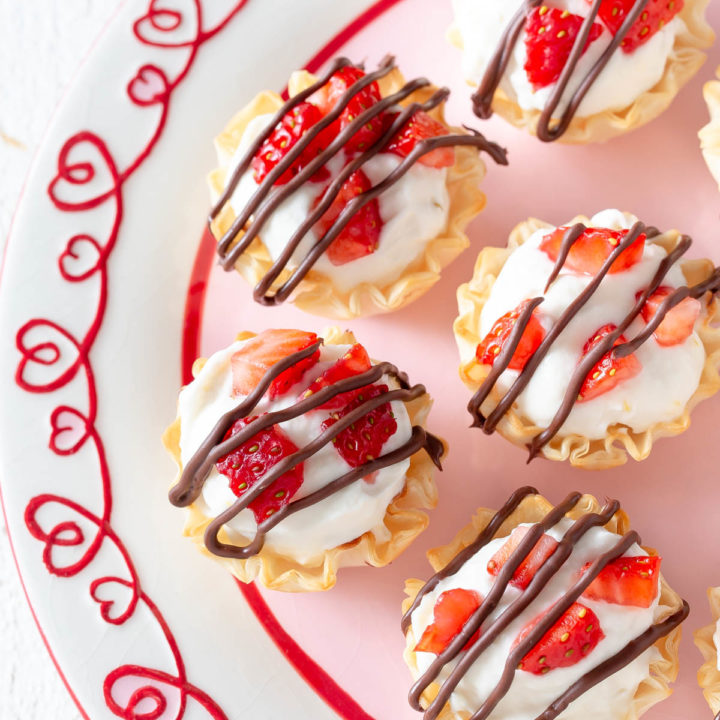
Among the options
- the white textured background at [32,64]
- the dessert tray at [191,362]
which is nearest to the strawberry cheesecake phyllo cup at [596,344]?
the dessert tray at [191,362]

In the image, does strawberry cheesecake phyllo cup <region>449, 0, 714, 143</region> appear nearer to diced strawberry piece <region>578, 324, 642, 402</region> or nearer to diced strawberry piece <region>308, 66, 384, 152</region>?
diced strawberry piece <region>308, 66, 384, 152</region>

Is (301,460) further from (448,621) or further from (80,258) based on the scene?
(80,258)

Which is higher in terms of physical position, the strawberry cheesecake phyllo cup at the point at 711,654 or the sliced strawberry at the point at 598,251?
the sliced strawberry at the point at 598,251

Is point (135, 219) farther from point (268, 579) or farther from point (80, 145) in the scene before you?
point (268, 579)

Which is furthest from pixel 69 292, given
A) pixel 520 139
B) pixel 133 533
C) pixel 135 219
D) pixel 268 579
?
pixel 520 139

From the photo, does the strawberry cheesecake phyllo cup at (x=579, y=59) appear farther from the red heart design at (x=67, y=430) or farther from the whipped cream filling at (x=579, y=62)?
the red heart design at (x=67, y=430)

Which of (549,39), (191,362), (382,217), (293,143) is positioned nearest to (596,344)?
(382,217)

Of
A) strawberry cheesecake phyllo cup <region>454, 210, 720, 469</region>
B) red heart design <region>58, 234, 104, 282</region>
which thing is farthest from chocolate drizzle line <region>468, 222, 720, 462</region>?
red heart design <region>58, 234, 104, 282</region>
